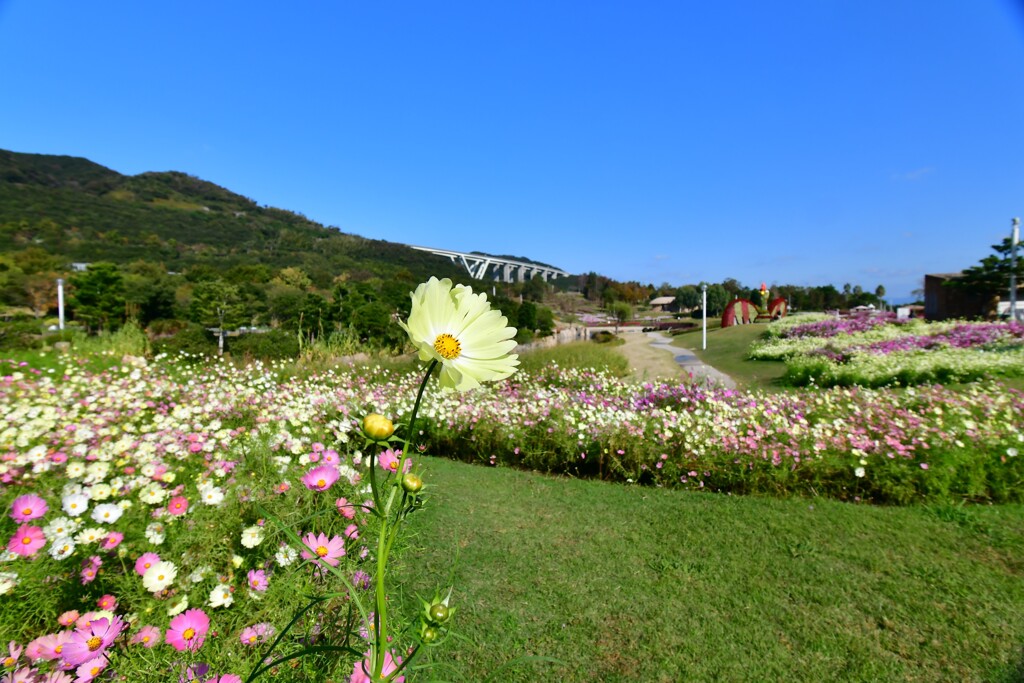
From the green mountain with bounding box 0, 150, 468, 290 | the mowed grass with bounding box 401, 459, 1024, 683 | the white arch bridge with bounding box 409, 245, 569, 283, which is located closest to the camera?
the mowed grass with bounding box 401, 459, 1024, 683

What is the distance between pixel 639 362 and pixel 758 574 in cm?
954

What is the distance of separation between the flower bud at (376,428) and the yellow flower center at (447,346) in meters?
0.11

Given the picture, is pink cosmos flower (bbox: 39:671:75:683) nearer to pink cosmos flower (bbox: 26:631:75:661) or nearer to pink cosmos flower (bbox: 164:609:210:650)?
pink cosmos flower (bbox: 26:631:75:661)

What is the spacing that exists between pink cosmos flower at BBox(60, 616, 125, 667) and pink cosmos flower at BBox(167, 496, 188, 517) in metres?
0.65

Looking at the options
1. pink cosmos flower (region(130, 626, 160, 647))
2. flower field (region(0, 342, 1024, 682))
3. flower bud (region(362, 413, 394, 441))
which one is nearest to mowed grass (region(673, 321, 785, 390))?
flower field (region(0, 342, 1024, 682))

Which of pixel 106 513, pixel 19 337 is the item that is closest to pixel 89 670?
pixel 106 513

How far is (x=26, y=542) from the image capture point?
1312 millimetres

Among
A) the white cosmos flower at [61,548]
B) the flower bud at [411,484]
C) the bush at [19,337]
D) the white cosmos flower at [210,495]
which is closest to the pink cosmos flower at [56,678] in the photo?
the white cosmos flower at [61,548]

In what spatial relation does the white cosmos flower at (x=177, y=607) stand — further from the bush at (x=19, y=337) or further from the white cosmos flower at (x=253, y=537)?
the bush at (x=19, y=337)

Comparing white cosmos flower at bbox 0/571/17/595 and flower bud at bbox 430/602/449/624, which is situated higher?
flower bud at bbox 430/602/449/624

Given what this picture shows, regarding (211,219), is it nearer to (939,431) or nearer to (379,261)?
(379,261)

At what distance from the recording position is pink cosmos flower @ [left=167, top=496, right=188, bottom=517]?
1.68 metres

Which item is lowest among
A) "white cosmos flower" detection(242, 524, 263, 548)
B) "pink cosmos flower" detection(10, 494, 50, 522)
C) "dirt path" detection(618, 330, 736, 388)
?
"dirt path" detection(618, 330, 736, 388)

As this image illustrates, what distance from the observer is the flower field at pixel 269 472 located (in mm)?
1230
